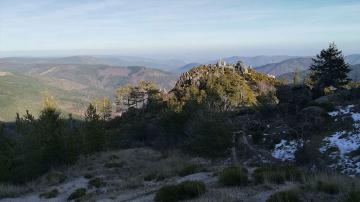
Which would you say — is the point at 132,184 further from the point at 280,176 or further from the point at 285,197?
the point at 285,197

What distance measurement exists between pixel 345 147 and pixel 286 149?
5087 mm

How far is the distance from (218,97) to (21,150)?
34.5 metres

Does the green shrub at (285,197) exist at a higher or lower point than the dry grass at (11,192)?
higher

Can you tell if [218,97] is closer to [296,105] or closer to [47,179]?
[296,105]

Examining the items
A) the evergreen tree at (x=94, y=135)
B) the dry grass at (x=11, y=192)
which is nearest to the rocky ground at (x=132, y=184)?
the dry grass at (x=11, y=192)

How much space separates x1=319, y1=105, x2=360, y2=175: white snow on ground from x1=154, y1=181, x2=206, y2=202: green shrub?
1176 centimetres

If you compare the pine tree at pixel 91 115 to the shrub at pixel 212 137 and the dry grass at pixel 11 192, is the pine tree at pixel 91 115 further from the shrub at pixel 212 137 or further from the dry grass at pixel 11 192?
the dry grass at pixel 11 192

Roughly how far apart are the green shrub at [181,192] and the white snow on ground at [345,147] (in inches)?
463

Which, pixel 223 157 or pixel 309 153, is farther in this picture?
pixel 223 157

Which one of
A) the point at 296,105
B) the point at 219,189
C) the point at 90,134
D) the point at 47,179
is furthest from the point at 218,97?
the point at 219,189

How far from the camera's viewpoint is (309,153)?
26.2 meters

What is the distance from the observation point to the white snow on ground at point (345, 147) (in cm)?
2367

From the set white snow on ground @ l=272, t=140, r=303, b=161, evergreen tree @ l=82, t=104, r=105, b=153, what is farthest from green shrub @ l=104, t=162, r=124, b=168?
white snow on ground @ l=272, t=140, r=303, b=161

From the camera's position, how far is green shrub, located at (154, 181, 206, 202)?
14.3m
